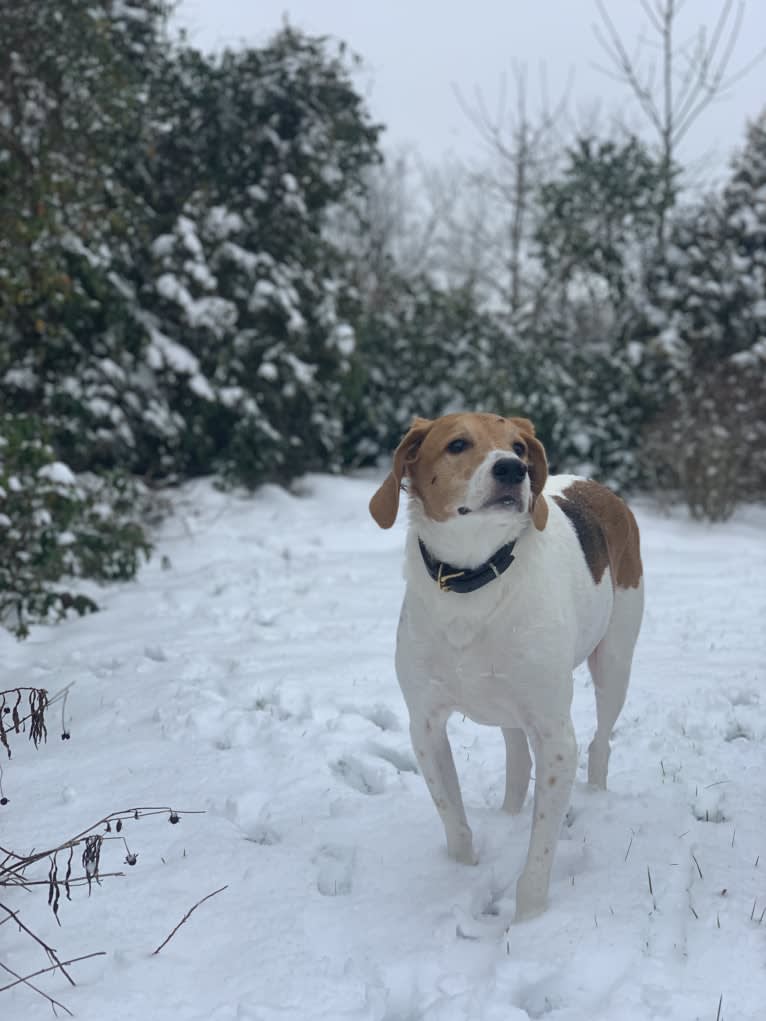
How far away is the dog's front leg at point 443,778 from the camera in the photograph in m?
2.79

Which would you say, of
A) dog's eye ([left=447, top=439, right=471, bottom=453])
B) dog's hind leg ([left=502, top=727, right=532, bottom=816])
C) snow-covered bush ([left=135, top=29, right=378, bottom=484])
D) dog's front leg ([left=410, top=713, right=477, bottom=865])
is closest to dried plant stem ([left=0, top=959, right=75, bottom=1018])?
dog's front leg ([left=410, top=713, right=477, bottom=865])

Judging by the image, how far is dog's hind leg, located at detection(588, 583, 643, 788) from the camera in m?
3.33

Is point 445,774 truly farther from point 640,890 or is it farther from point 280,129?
point 280,129

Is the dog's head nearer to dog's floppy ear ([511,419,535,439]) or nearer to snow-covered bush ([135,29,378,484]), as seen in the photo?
dog's floppy ear ([511,419,535,439])

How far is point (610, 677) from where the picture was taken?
334 cm

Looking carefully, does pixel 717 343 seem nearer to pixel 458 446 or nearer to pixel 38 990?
pixel 458 446

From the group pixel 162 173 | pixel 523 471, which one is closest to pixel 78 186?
pixel 162 173

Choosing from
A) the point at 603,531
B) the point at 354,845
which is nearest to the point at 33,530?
the point at 354,845

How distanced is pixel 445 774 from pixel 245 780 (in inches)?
37.7

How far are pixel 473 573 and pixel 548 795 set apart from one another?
0.66m

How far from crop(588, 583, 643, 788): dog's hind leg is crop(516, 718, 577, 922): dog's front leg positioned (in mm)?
761

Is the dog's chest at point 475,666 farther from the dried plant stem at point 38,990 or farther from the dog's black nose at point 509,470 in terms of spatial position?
the dried plant stem at point 38,990

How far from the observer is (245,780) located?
3451 mm

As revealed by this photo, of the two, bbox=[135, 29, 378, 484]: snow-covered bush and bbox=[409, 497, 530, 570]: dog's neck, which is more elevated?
bbox=[135, 29, 378, 484]: snow-covered bush
